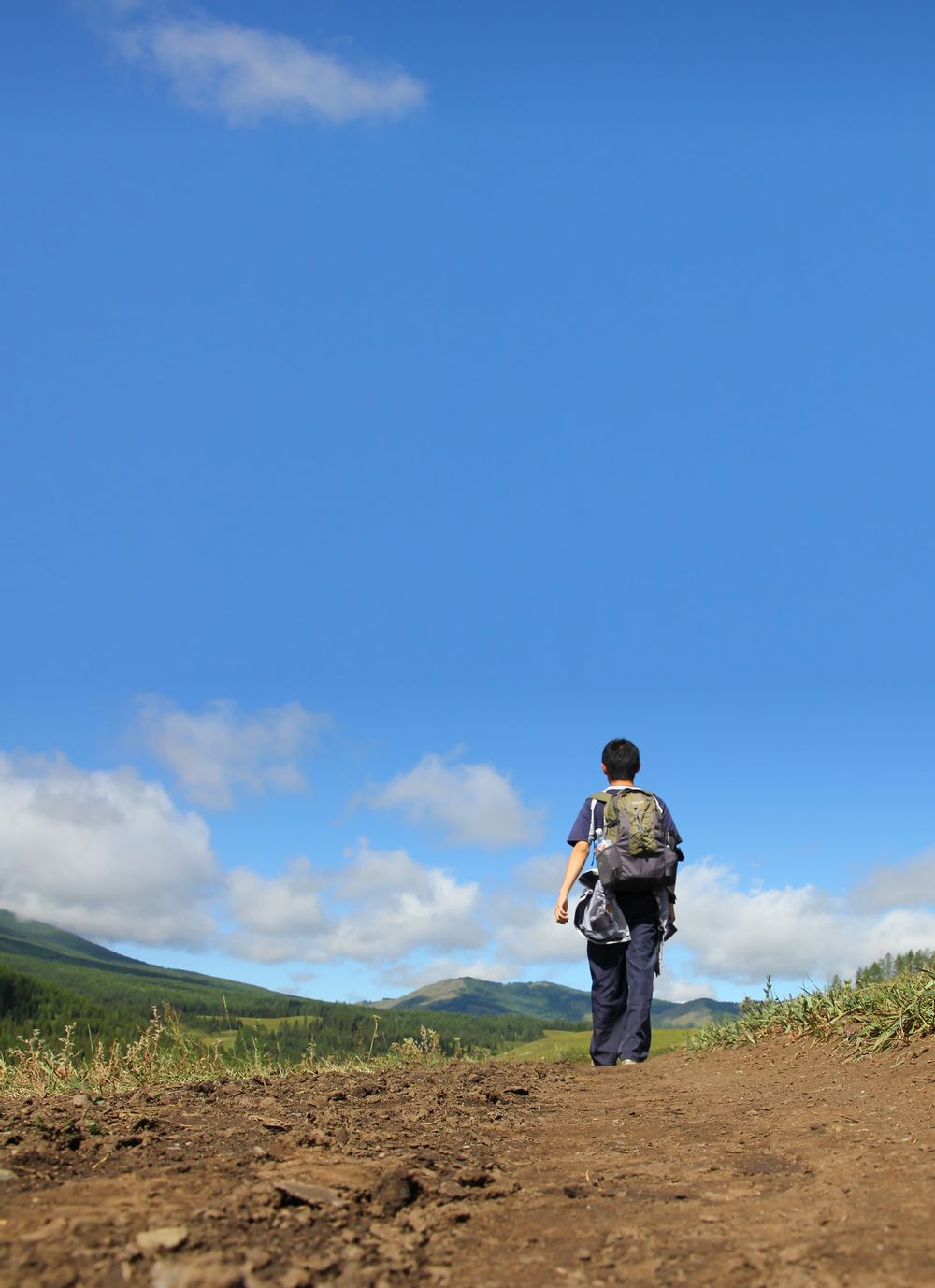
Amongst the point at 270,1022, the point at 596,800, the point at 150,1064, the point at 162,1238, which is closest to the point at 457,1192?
the point at 162,1238

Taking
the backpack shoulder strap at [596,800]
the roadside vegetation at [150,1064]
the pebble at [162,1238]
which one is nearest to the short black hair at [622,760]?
the backpack shoulder strap at [596,800]

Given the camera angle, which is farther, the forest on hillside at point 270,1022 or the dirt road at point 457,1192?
the forest on hillside at point 270,1022

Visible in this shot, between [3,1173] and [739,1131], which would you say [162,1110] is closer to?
[3,1173]

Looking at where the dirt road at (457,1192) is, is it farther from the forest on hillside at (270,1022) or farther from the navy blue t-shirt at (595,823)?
the forest on hillside at (270,1022)

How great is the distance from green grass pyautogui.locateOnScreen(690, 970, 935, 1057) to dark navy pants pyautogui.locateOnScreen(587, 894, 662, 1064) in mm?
1300

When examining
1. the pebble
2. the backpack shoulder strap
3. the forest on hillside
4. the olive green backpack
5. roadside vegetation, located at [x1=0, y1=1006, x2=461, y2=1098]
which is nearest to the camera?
the pebble

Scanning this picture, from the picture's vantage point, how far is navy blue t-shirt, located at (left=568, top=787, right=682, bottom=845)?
9.02 metres

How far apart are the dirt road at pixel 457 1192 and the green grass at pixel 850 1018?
1.25 m

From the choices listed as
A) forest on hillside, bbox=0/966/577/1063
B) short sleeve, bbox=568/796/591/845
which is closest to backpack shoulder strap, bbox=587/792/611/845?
short sleeve, bbox=568/796/591/845

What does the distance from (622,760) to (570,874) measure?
1.23 m

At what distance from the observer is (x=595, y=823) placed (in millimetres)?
9047

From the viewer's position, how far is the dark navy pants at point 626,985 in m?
8.78

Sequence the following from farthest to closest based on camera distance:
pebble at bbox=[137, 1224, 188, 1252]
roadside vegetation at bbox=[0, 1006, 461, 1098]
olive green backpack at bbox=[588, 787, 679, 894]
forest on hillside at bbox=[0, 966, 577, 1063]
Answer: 1. forest on hillside at bbox=[0, 966, 577, 1063]
2. olive green backpack at bbox=[588, 787, 679, 894]
3. roadside vegetation at bbox=[0, 1006, 461, 1098]
4. pebble at bbox=[137, 1224, 188, 1252]

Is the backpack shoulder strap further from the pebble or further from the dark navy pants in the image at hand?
the pebble
